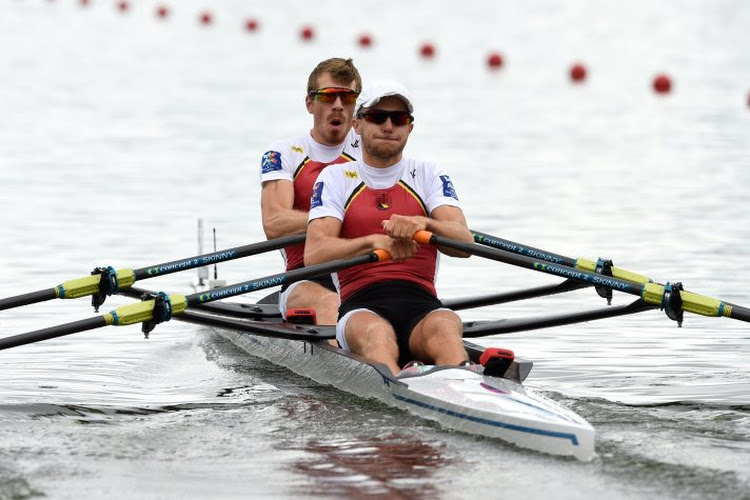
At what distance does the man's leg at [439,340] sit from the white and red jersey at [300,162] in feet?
6.28

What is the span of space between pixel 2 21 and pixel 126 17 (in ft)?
11.6

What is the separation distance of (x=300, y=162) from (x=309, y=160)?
59 mm

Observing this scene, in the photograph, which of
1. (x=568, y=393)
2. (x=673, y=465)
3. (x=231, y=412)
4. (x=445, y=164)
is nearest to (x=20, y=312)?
(x=231, y=412)

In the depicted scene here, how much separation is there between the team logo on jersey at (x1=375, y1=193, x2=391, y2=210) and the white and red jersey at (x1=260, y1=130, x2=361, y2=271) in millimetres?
1455

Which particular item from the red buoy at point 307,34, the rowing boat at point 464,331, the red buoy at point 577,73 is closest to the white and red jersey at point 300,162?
the rowing boat at point 464,331

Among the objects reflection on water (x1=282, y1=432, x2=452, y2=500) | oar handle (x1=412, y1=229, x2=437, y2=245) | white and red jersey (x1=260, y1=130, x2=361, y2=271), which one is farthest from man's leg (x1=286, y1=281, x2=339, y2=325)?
reflection on water (x1=282, y1=432, x2=452, y2=500)

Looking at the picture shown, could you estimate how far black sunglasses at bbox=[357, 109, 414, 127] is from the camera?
28.7ft

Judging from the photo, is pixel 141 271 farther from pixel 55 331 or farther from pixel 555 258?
pixel 555 258

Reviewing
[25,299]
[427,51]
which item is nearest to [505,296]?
[25,299]

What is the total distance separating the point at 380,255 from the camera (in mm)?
8641

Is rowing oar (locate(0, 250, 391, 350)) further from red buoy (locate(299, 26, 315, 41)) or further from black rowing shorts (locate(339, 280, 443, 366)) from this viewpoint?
red buoy (locate(299, 26, 315, 41))

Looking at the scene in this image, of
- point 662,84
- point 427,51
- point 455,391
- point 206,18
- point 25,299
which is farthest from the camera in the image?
point 206,18

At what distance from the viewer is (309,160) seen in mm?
10523

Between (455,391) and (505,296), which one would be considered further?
(505,296)
